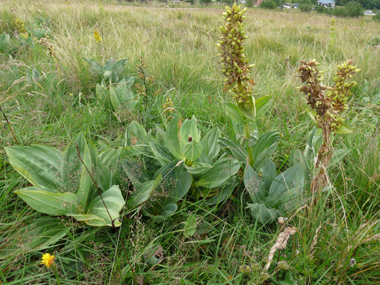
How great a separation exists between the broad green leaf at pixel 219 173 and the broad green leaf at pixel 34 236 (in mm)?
781

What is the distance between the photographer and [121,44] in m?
4.09

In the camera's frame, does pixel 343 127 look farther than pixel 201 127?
No

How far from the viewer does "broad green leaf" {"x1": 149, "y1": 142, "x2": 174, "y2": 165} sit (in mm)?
1572

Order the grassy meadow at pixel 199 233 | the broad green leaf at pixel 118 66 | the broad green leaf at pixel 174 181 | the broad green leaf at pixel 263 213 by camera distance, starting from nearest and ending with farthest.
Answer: the grassy meadow at pixel 199 233 < the broad green leaf at pixel 263 213 < the broad green leaf at pixel 174 181 < the broad green leaf at pixel 118 66

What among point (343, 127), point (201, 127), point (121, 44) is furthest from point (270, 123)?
point (121, 44)

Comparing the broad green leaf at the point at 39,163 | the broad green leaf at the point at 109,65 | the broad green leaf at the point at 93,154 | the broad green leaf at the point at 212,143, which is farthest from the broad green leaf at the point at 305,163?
the broad green leaf at the point at 109,65

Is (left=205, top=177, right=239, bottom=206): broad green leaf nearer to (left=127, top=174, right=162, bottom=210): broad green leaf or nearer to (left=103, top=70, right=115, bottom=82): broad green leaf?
(left=127, top=174, right=162, bottom=210): broad green leaf

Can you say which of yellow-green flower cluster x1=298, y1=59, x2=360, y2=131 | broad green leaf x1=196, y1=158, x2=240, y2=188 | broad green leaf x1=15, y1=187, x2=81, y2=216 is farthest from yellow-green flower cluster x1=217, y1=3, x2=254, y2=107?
broad green leaf x1=15, y1=187, x2=81, y2=216

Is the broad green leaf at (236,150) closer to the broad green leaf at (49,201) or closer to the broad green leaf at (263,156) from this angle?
the broad green leaf at (263,156)

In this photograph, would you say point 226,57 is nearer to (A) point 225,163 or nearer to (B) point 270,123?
(A) point 225,163

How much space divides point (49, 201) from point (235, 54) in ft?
3.83

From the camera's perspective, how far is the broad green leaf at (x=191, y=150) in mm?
1388

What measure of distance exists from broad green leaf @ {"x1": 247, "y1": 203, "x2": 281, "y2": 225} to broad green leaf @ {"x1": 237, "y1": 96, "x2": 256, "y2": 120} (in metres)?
0.48

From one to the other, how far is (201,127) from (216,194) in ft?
2.55
